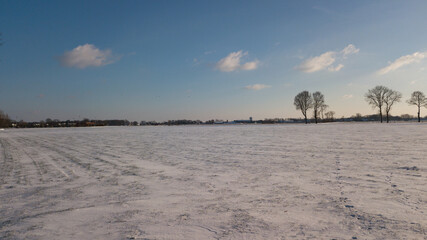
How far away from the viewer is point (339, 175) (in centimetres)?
629

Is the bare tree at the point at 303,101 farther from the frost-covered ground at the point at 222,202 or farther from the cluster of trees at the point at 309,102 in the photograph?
the frost-covered ground at the point at 222,202

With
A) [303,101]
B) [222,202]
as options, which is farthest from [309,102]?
[222,202]

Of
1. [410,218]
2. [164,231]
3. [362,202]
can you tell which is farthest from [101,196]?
[410,218]

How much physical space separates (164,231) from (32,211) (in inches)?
107

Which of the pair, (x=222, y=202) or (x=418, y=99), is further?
(x=418, y=99)

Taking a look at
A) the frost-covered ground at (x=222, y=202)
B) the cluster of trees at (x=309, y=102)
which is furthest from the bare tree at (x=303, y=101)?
the frost-covered ground at (x=222, y=202)

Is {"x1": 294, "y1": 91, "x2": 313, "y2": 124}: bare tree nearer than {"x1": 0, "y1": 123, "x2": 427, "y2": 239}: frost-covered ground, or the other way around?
{"x1": 0, "y1": 123, "x2": 427, "y2": 239}: frost-covered ground

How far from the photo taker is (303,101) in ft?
252

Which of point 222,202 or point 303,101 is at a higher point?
point 303,101

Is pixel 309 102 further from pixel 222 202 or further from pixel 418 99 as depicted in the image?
pixel 222 202

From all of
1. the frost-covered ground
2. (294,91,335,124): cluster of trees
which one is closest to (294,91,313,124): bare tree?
(294,91,335,124): cluster of trees

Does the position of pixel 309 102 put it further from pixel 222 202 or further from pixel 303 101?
pixel 222 202

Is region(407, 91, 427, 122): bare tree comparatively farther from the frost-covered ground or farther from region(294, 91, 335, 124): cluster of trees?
the frost-covered ground

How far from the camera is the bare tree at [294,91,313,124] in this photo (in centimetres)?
7600
